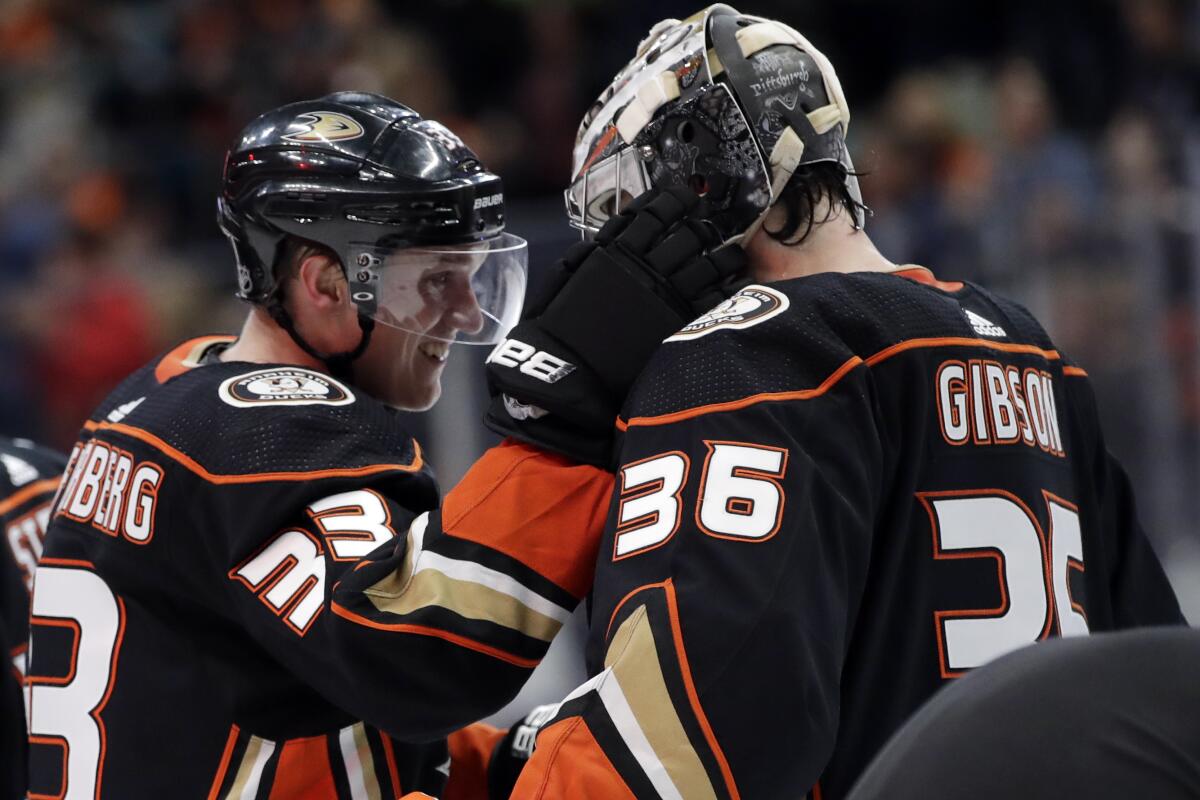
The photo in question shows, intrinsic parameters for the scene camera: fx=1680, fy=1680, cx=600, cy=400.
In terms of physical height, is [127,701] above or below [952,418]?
below

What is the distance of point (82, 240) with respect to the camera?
797cm

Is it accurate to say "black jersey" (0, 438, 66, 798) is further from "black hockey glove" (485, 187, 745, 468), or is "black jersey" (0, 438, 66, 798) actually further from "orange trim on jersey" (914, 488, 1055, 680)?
"orange trim on jersey" (914, 488, 1055, 680)

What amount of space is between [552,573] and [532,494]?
12 centimetres

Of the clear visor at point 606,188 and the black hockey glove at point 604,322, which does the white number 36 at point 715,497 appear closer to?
the black hockey glove at point 604,322

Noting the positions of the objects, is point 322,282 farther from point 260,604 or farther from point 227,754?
point 227,754

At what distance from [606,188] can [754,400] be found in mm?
580

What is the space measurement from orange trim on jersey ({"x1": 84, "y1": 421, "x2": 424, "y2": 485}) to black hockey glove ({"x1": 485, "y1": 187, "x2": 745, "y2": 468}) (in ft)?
1.13

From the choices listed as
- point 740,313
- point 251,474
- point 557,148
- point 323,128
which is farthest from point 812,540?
point 557,148

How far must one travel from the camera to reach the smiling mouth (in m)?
3.22

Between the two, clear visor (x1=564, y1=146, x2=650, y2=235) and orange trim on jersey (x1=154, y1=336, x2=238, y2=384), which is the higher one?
clear visor (x1=564, y1=146, x2=650, y2=235)

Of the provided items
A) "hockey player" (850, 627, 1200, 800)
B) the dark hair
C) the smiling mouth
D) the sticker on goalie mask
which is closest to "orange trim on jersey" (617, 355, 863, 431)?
the sticker on goalie mask

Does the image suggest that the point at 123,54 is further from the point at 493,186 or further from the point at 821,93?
the point at 821,93

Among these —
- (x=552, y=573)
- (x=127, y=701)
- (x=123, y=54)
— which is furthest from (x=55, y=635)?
(x=123, y=54)

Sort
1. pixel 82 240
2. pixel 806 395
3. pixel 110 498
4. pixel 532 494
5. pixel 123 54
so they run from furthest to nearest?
1. pixel 123 54
2. pixel 82 240
3. pixel 110 498
4. pixel 532 494
5. pixel 806 395
